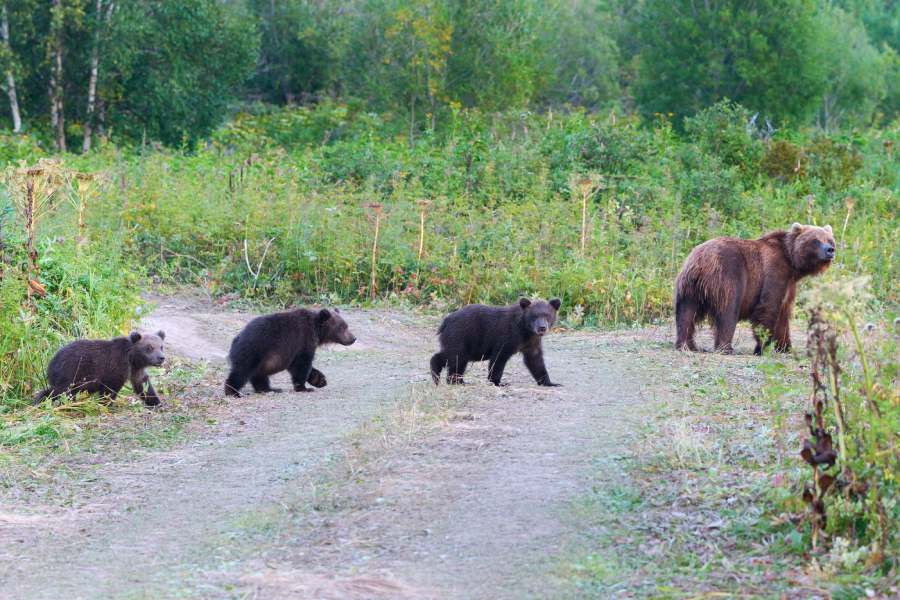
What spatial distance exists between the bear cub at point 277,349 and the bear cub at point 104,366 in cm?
77

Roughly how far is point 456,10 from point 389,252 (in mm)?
18912

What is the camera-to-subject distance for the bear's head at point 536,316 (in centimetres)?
1123

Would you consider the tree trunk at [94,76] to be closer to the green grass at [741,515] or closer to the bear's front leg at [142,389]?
the bear's front leg at [142,389]

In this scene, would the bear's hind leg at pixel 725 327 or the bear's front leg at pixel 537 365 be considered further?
the bear's hind leg at pixel 725 327

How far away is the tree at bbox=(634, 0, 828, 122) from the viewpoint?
123 ft

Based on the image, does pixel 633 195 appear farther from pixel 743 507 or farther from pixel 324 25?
pixel 324 25

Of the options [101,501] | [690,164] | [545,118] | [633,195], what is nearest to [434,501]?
[101,501]

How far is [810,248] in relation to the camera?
13891 millimetres

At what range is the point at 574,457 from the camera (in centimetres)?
834

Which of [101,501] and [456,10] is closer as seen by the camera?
[101,501]

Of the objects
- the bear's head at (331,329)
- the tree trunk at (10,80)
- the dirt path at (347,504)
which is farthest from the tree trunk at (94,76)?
the dirt path at (347,504)

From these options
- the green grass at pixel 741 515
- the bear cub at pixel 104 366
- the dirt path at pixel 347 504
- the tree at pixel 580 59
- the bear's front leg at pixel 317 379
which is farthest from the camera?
the tree at pixel 580 59

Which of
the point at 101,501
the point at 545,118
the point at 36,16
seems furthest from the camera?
the point at 36,16

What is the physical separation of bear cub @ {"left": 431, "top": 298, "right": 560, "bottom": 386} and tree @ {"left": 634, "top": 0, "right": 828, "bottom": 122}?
27.1m
